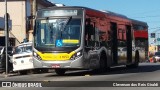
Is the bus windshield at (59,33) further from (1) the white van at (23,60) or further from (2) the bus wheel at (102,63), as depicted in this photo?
(1) the white van at (23,60)

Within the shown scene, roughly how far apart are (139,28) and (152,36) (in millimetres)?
67911

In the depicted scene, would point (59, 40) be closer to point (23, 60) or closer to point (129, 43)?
point (23, 60)

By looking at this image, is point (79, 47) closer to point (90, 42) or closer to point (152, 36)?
point (90, 42)

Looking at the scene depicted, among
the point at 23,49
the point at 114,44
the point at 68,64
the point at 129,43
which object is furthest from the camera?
the point at 129,43

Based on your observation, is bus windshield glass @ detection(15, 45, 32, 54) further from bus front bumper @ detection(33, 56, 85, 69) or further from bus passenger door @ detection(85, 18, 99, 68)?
bus passenger door @ detection(85, 18, 99, 68)

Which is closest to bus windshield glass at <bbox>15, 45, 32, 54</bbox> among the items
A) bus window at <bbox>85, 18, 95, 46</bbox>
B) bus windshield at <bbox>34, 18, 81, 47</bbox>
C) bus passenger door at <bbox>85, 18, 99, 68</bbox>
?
bus windshield at <bbox>34, 18, 81, 47</bbox>

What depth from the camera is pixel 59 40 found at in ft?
73.0

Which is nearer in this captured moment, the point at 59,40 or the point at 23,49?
the point at 59,40

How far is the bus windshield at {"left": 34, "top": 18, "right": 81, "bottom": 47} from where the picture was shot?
22.2 meters

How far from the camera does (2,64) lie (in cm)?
2772

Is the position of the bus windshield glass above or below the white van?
above

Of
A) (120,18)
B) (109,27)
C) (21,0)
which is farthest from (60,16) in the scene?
(21,0)

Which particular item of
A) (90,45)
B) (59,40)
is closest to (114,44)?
(90,45)

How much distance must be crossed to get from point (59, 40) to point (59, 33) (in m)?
0.33
